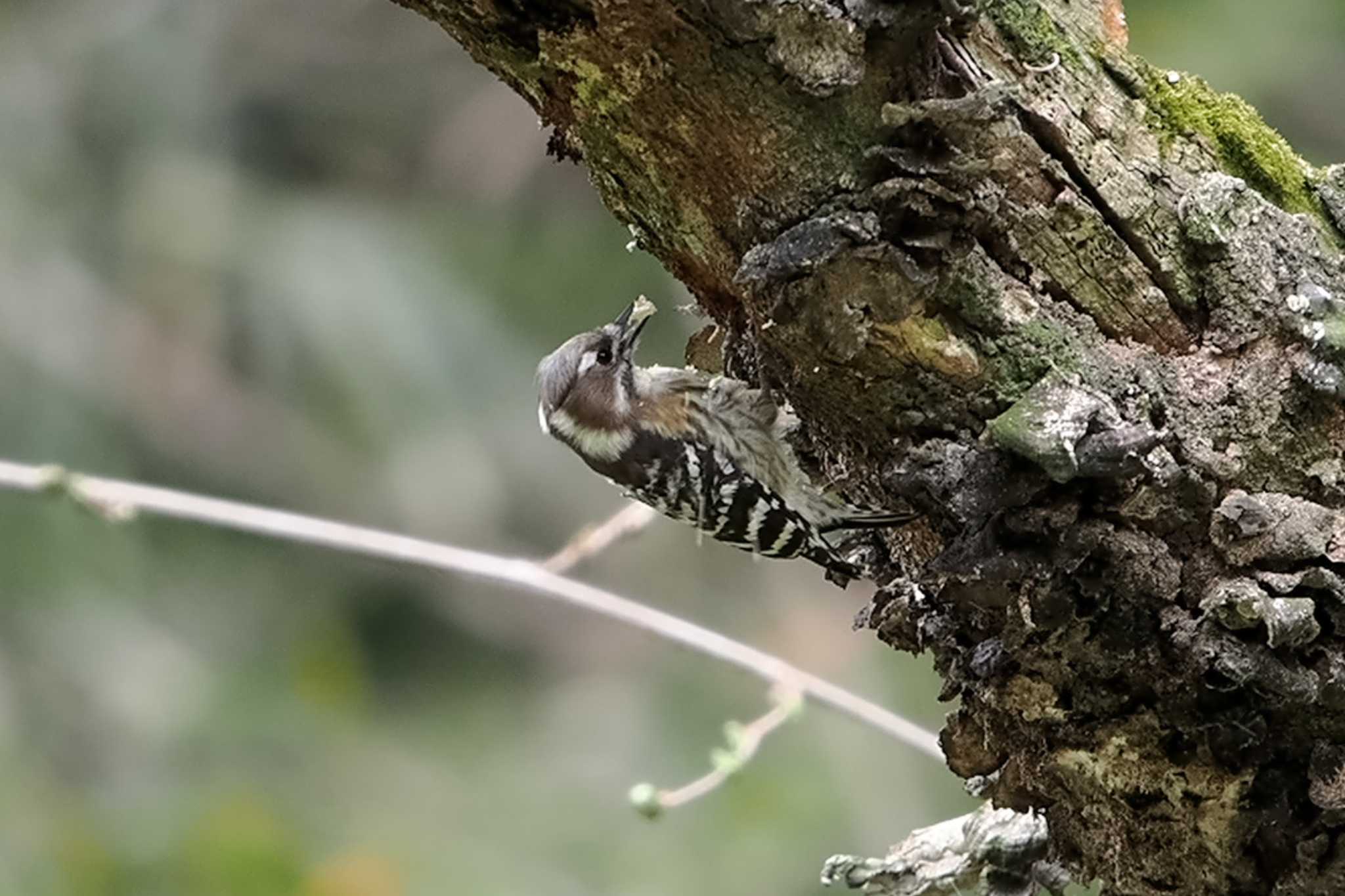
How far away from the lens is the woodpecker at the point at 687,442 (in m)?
2.57

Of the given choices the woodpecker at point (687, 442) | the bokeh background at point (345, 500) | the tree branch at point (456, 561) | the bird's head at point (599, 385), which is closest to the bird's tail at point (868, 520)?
the woodpecker at point (687, 442)

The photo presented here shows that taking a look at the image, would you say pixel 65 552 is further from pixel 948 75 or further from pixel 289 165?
pixel 948 75

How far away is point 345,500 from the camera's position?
256 inches

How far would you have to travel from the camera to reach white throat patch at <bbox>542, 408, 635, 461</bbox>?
2.97m

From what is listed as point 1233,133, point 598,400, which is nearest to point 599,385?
point 598,400

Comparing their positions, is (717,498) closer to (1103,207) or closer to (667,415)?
(667,415)

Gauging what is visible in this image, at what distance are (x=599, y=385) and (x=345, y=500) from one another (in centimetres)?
371

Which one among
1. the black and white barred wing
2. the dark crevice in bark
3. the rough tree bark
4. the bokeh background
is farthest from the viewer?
the bokeh background

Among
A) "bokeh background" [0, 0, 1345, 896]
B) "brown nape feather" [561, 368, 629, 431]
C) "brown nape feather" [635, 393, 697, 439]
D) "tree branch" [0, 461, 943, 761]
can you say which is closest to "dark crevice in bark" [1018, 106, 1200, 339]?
"tree branch" [0, 461, 943, 761]

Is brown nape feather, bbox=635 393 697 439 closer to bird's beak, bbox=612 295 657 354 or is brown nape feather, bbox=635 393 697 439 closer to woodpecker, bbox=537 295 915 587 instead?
woodpecker, bbox=537 295 915 587

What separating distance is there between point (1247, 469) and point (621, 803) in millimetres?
4871

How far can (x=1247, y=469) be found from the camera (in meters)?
1.60

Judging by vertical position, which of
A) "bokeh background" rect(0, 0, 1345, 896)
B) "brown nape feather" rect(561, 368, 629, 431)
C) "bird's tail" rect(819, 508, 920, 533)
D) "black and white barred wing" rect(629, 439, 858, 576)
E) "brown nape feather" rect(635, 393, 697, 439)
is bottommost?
"bird's tail" rect(819, 508, 920, 533)

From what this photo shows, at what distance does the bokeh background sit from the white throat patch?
7.90 ft
